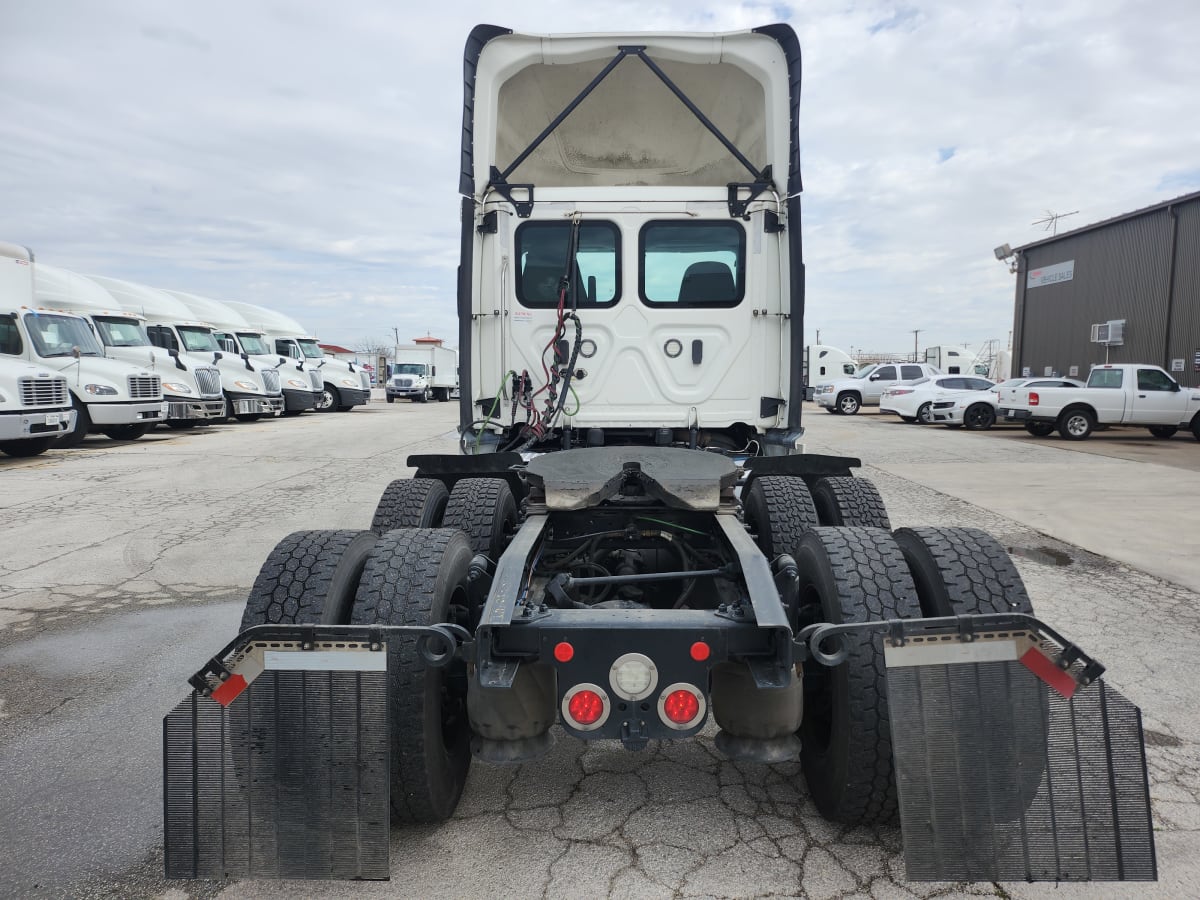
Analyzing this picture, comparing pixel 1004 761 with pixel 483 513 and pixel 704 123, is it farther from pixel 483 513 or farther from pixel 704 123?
pixel 704 123

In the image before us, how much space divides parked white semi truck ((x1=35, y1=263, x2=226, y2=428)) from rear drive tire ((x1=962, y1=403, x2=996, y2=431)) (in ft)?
61.0

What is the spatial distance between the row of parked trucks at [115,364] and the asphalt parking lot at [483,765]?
3687mm

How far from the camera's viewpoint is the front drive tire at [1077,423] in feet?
54.2

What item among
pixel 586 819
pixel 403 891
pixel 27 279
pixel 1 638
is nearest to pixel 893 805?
pixel 586 819

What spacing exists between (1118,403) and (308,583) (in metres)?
18.5

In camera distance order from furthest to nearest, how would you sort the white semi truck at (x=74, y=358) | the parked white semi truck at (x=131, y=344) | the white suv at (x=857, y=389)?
1. the white suv at (x=857, y=389)
2. the parked white semi truck at (x=131, y=344)
3. the white semi truck at (x=74, y=358)

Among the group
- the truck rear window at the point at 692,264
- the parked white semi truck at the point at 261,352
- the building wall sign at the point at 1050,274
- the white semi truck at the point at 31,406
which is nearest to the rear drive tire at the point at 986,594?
the truck rear window at the point at 692,264

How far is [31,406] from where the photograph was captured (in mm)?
11555

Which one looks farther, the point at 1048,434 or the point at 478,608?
the point at 1048,434

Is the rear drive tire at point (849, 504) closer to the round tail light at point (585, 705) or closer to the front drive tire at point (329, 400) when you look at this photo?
the round tail light at point (585, 705)

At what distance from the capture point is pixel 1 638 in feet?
14.1

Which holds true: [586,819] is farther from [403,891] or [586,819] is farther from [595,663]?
[595,663]

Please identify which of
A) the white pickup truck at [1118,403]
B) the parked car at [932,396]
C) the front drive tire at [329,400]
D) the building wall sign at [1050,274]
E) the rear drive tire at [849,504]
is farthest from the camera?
the front drive tire at [329,400]

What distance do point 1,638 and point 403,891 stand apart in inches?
140
